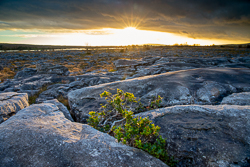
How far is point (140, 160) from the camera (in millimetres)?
2117

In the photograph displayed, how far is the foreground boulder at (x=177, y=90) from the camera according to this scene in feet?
14.7

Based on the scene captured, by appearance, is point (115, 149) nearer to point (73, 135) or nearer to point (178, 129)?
point (73, 135)

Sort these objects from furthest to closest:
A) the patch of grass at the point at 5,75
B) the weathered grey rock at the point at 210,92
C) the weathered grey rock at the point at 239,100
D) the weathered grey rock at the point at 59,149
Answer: the patch of grass at the point at 5,75 < the weathered grey rock at the point at 210,92 < the weathered grey rock at the point at 239,100 < the weathered grey rock at the point at 59,149

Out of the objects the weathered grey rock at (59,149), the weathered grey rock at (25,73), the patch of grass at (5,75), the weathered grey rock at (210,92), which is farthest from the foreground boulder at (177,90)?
the patch of grass at (5,75)

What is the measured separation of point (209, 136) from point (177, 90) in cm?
242

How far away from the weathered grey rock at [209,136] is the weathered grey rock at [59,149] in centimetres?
58

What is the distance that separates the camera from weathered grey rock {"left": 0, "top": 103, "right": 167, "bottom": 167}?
6.66 feet

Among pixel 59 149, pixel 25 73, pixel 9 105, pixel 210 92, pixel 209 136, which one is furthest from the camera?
pixel 25 73

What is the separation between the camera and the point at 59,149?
224 cm

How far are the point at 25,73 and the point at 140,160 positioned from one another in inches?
652

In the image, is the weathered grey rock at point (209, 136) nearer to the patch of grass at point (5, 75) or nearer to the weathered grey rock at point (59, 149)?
the weathered grey rock at point (59, 149)

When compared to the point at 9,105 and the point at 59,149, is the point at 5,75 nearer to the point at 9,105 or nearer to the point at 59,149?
the point at 9,105

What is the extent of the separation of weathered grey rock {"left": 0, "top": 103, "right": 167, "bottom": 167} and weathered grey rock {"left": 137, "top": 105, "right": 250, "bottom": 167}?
1.91 ft

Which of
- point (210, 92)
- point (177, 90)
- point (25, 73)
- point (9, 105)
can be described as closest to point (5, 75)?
point (25, 73)
